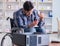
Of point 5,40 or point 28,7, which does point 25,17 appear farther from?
point 5,40

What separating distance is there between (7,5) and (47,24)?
5.88 feet

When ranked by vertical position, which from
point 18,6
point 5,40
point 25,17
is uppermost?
point 18,6

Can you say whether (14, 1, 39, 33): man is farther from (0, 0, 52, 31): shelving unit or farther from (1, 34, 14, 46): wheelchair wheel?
(0, 0, 52, 31): shelving unit

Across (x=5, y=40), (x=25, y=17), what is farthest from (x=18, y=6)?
(x=5, y=40)

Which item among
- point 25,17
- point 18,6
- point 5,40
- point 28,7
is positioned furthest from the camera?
point 18,6

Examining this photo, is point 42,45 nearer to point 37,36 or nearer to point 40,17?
point 37,36

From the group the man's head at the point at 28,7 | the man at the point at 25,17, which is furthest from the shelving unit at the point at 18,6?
the man's head at the point at 28,7

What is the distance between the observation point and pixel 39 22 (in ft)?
10.6

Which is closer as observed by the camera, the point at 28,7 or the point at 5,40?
the point at 5,40

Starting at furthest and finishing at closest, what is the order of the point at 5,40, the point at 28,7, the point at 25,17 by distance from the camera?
the point at 25,17
the point at 28,7
the point at 5,40

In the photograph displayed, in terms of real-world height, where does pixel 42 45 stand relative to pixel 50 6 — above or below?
below

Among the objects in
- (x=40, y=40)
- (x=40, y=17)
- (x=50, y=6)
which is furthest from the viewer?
(x=50, y=6)

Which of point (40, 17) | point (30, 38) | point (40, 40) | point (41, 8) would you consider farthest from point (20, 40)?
point (41, 8)

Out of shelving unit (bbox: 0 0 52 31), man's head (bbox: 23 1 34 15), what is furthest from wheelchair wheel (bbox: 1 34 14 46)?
shelving unit (bbox: 0 0 52 31)
